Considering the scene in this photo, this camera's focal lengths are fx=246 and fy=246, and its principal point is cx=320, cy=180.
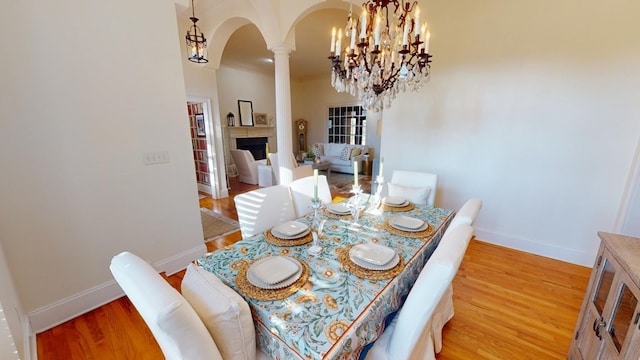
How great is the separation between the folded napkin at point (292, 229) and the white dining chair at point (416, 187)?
1.16 meters

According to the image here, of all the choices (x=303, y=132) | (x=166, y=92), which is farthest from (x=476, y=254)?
(x=303, y=132)

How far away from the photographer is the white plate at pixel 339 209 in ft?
6.01

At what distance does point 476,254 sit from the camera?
2605 millimetres

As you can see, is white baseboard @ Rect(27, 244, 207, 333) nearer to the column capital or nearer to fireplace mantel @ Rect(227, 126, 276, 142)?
the column capital

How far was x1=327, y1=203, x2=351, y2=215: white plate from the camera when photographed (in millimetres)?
1831

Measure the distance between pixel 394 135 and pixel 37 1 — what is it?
3.26 metres

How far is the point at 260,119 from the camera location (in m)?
7.28

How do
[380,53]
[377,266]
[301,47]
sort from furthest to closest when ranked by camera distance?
1. [301,47]
2. [380,53]
3. [377,266]

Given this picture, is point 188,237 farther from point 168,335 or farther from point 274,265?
point 168,335

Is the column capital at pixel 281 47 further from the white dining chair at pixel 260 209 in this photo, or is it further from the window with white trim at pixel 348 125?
→ the window with white trim at pixel 348 125

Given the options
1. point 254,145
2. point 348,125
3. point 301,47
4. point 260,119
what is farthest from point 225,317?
point 348,125

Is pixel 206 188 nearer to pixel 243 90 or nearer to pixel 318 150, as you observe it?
pixel 243 90

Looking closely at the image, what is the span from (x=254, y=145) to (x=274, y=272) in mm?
6524

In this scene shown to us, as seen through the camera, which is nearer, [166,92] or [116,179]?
[116,179]
